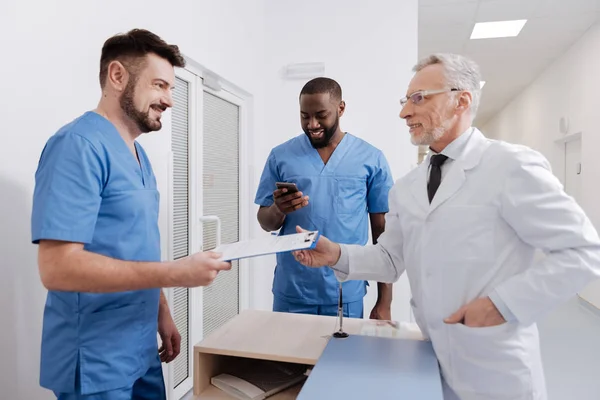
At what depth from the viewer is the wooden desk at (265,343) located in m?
1.26

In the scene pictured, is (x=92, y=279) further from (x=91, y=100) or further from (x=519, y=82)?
(x=519, y=82)

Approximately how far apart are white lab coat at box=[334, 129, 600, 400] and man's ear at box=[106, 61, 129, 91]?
36.9 inches

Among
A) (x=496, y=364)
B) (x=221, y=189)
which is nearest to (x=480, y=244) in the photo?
(x=496, y=364)

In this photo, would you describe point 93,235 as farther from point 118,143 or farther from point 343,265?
point 343,265

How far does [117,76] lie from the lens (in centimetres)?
122

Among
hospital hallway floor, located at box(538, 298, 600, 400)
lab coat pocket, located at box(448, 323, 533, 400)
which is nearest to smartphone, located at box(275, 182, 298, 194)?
lab coat pocket, located at box(448, 323, 533, 400)

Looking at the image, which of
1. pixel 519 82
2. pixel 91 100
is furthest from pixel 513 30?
pixel 91 100

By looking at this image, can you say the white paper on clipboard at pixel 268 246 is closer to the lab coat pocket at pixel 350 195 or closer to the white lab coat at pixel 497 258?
the white lab coat at pixel 497 258

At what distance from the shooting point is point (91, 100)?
1.66 meters

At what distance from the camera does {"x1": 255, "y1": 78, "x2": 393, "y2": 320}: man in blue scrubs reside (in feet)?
6.26

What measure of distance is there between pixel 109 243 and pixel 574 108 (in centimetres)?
610

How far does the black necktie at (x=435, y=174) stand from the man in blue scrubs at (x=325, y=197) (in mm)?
623

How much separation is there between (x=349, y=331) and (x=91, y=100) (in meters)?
1.30

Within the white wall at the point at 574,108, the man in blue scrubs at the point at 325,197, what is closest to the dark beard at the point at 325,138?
the man in blue scrubs at the point at 325,197
